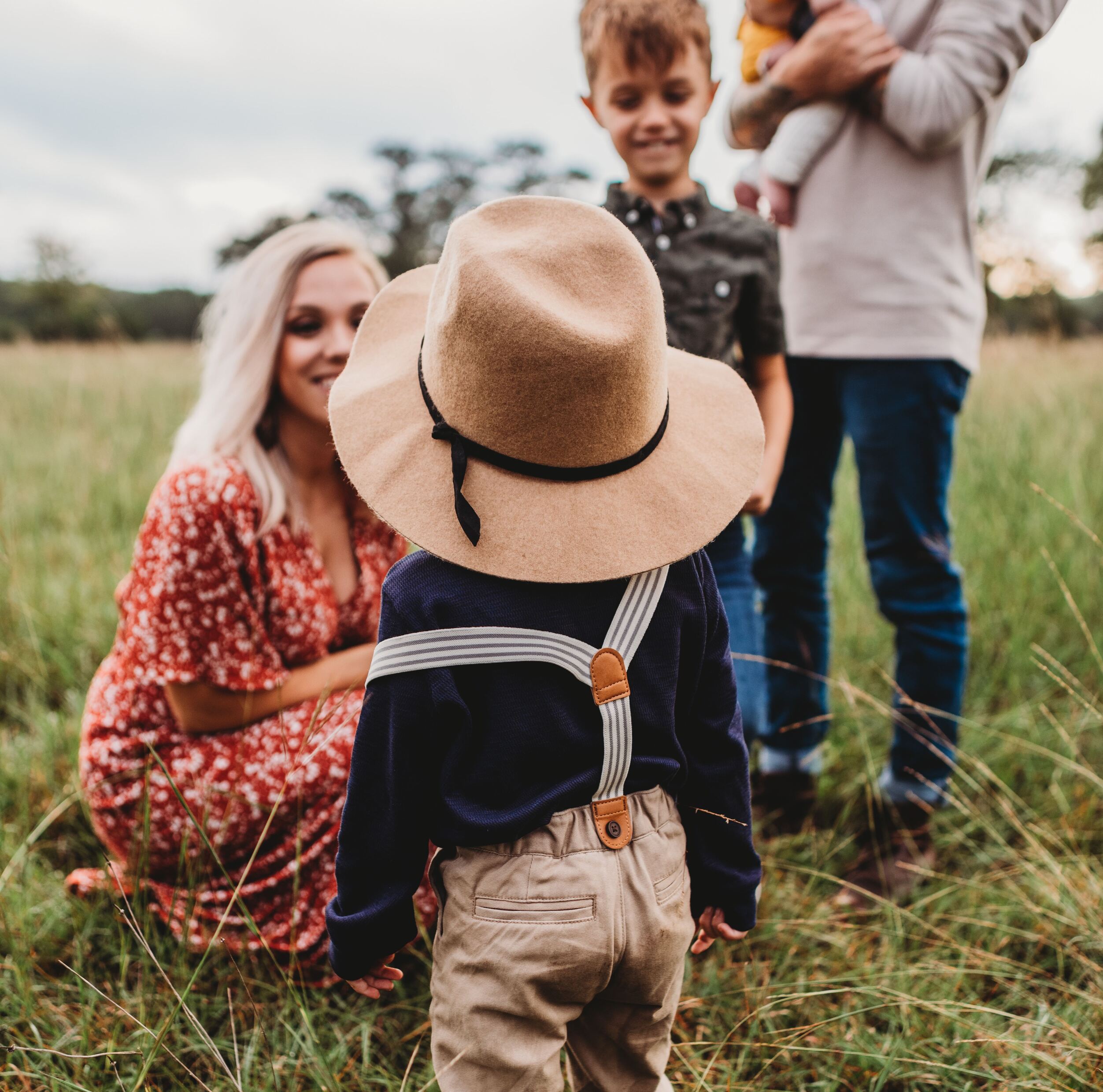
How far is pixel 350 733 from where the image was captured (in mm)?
1964

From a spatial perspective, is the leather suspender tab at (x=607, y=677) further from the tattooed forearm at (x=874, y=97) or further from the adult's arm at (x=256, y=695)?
the tattooed forearm at (x=874, y=97)

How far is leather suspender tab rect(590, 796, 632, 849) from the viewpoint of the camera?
110 centimetres

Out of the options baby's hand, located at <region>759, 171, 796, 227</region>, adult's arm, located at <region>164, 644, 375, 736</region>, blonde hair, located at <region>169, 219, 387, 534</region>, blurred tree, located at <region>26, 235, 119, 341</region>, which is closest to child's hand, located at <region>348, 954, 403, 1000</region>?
adult's arm, located at <region>164, 644, 375, 736</region>

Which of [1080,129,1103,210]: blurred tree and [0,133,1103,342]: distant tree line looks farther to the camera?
[1080,129,1103,210]: blurred tree

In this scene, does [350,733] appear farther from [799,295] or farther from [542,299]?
[799,295]

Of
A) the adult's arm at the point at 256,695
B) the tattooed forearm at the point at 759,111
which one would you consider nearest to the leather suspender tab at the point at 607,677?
the adult's arm at the point at 256,695

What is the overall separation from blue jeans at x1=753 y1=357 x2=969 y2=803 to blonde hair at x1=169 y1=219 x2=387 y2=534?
1.21 m

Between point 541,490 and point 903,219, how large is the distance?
1495mm

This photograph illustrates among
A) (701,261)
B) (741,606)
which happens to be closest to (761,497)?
(741,606)

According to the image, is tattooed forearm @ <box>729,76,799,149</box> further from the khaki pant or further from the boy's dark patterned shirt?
the khaki pant

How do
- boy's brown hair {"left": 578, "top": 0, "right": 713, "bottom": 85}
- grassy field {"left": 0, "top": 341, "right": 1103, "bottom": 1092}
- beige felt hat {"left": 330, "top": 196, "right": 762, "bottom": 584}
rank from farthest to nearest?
boy's brown hair {"left": 578, "top": 0, "right": 713, "bottom": 85} → grassy field {"left": 0, "top": 341, "right": 1103, "bottom": 1092} → beige felt hat {"left": 330, "top": 196, "right": 762, "bottom": 584}

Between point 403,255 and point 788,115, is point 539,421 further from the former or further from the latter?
point 403,255

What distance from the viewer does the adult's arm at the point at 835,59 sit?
193 cm

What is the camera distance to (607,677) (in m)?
1.07
